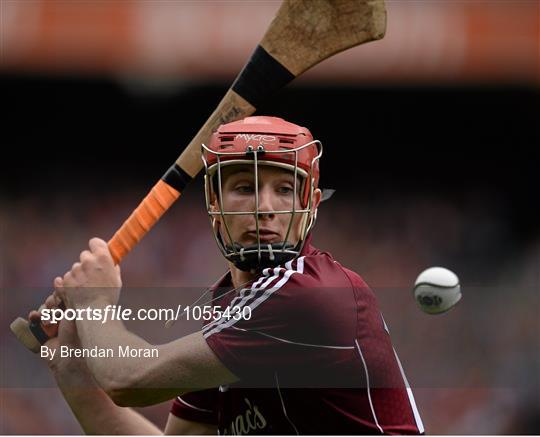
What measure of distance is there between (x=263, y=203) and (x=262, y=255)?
0.15 m

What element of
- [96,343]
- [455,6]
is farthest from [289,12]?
[455,6]

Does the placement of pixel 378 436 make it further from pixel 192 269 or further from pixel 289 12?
pixel 192 269


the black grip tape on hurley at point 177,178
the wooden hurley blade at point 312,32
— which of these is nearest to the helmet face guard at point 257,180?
the black grip tape on hurley at point 177,178

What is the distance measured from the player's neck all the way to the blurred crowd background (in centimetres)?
388

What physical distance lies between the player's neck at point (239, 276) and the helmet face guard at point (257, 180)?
0.08m

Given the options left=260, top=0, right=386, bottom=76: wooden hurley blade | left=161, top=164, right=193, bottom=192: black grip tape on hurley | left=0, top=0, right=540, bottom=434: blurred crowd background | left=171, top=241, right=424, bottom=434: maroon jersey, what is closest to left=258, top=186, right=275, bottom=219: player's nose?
left=171, top=241, right=424, bottom=434: maroon jersey

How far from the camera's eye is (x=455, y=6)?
7.10 m

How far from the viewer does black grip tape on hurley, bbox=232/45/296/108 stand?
2910 millimetres

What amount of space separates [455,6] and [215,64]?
2030 millimetres

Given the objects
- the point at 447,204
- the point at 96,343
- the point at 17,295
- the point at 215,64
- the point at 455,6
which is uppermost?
the point at 455,6

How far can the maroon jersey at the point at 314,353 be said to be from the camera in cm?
230

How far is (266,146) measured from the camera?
2.45 metres

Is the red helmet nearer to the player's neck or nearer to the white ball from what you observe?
the player's neck

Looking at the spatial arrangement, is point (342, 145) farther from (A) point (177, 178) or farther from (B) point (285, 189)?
(B) point (285, 189)
